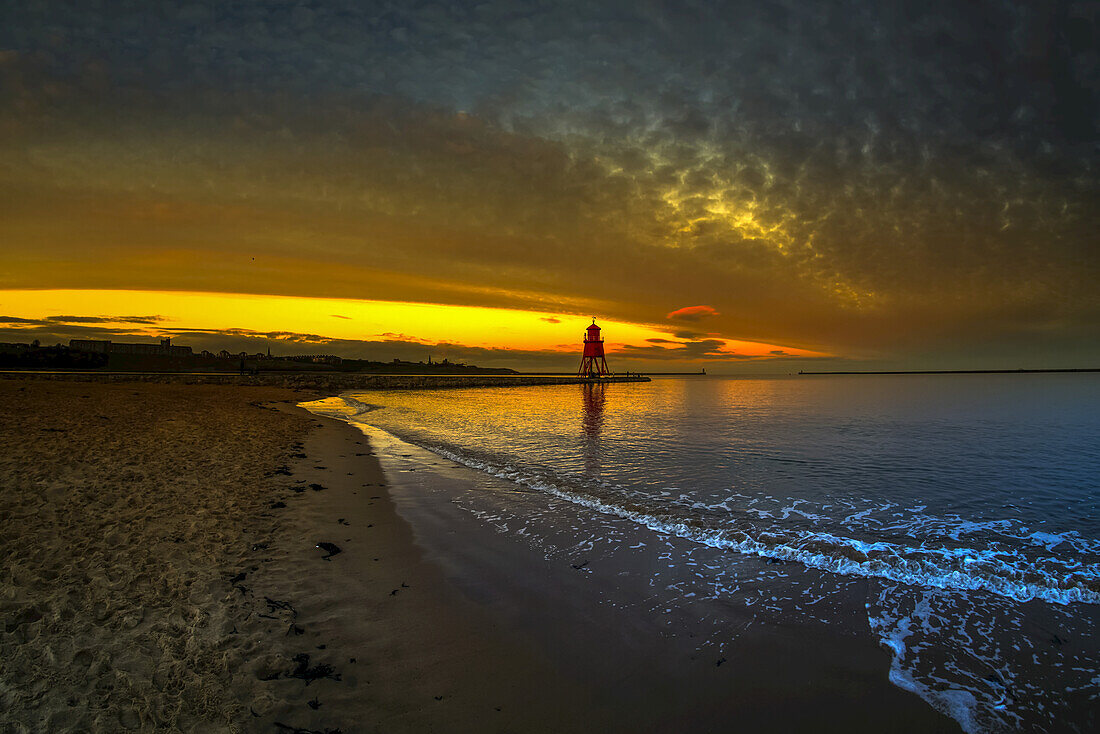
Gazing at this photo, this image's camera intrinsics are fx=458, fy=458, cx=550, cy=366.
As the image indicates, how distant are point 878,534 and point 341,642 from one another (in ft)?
30.4

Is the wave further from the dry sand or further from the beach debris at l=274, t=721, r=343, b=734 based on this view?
the beach debris at l=274, t=721, r=343, b=734

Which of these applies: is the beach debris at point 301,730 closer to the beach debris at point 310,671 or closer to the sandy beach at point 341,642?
the sandy beach at point 341,642

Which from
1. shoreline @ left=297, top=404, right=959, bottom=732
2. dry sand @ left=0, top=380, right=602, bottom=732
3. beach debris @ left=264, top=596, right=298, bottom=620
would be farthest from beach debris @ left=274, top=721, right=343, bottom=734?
beach debris @ left=264, top=596, right=298, bottom=620

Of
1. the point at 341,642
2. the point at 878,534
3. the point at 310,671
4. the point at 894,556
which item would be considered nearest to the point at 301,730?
the point at 310,671

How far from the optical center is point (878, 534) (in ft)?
28.4

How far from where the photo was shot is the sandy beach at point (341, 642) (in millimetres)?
3631

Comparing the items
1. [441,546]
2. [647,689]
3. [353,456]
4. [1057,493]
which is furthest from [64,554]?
[1057,493]

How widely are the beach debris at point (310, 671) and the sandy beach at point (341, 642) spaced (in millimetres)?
17

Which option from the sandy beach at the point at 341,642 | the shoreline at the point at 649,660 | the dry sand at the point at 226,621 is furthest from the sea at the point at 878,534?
the dry sand at the point at 226,621

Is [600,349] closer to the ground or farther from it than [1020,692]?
farther from it

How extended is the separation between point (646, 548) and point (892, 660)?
3.62 metres

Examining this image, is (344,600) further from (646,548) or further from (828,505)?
(828,505)

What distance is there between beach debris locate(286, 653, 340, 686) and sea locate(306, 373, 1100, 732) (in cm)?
364

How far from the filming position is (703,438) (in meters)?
21.2
